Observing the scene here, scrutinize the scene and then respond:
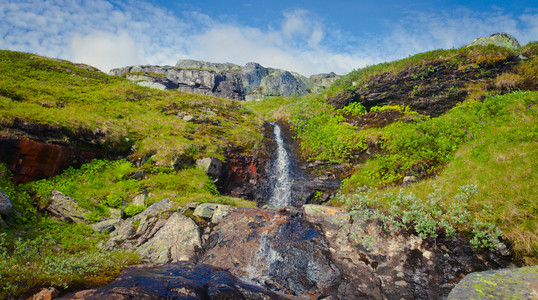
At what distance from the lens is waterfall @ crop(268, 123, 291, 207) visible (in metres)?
14.0

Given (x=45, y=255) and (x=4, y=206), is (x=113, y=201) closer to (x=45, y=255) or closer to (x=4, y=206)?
(x=4, y=206)

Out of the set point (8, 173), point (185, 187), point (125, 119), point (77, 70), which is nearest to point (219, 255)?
point (185, 187)

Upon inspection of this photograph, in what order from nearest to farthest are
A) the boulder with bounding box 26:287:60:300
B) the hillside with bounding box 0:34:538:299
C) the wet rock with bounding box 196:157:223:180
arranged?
the boulder with bounding box 26:287:60:300 → the hillside with bounding box 0:34:538:299 → the wet rock with bounding box 196:157:223:180

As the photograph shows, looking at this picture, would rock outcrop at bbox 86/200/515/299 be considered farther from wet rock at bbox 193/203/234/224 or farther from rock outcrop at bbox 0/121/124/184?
rock outcrop at bbox 0/121/124/184

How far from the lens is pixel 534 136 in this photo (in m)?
7.35

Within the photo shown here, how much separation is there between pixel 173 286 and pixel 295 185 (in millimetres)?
10751

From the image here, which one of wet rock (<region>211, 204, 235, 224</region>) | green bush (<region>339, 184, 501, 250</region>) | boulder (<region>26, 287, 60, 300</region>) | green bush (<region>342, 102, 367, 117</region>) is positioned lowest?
wet rock (<region>211, 204, 235, 224</region>)

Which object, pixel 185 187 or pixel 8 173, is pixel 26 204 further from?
pixel 185 187

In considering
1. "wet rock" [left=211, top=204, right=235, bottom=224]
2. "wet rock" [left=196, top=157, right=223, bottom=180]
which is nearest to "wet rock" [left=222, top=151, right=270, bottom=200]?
"wet rock" [left=196, top=157, right=223, bottom=180]

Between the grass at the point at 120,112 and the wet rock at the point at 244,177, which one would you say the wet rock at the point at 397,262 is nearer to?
the wet rock at the point at 244,177

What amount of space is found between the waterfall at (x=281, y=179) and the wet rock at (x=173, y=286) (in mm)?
8502

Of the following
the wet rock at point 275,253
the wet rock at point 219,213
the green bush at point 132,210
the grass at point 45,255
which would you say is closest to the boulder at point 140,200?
the green bush at point 132,210

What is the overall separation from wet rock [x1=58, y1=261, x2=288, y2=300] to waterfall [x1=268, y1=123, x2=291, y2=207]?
8.50m

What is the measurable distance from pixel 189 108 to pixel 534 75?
24.1 m
